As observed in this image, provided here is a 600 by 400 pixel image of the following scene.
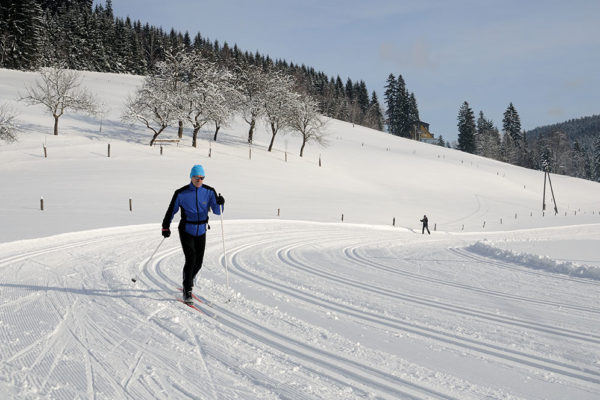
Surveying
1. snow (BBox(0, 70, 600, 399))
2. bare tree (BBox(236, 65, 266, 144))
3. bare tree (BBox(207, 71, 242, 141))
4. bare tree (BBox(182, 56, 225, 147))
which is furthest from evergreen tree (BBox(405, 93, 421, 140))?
snow (BBox(0, 70, 600, 399))

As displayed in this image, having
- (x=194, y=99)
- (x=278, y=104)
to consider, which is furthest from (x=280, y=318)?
(x=278, y=104)

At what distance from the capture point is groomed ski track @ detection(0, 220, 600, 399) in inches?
141

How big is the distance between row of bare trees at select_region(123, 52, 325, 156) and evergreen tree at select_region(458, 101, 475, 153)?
69.6 m

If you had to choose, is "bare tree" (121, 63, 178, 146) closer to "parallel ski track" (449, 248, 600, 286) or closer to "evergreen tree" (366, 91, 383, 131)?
"parallel ski track" (449, 248, 600, 286)

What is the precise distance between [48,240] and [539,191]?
65788mm

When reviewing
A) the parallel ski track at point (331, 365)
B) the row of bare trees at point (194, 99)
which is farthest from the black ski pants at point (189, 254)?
the row of bare trees at point (194, 99)

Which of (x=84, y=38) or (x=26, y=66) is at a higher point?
(x=84, y=38)

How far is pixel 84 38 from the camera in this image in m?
90.8

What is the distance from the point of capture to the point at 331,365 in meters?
3.97

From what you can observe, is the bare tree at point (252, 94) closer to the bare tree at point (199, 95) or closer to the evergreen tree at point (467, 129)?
the bare tree at point (199, 95)

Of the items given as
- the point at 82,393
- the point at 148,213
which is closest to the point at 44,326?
the point at 82,393

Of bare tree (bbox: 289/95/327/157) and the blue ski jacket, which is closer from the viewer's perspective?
the blue ski jacket

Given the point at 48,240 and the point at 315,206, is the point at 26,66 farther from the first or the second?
the point at 48,240

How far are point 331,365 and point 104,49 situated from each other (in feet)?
354
